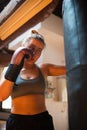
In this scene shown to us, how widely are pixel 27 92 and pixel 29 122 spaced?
0.68ft

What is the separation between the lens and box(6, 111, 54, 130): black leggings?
53.9 inches

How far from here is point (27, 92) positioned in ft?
4.67

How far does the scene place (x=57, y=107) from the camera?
3096 mm

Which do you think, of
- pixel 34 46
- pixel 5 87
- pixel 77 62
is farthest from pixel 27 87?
pixel 77 62

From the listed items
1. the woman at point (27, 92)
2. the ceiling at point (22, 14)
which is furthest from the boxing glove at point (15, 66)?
the ceiling at point (22, 14)

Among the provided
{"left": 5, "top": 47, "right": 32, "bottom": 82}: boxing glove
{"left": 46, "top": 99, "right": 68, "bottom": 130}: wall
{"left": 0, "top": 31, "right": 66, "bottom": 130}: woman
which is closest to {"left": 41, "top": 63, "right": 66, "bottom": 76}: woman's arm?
{"left": 0, "top": 31, "right": 66, "bottom": 130}: woman

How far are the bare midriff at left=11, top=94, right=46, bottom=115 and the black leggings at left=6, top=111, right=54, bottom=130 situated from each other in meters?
0.03

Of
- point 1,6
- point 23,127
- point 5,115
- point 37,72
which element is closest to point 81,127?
point 23,127

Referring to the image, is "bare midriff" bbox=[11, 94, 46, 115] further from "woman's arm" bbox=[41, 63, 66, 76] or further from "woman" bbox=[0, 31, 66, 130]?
"woman's arm" bbox=[41, 63, 66, 76]

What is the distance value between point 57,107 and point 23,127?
1784 mm

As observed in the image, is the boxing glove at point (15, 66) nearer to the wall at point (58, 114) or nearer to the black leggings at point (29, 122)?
the black leggings at point (29, 122)

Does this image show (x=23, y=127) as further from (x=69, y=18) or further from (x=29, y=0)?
(x=29, y=0)

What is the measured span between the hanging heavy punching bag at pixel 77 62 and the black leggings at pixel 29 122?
0.57 meters

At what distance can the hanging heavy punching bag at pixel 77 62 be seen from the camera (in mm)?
784
